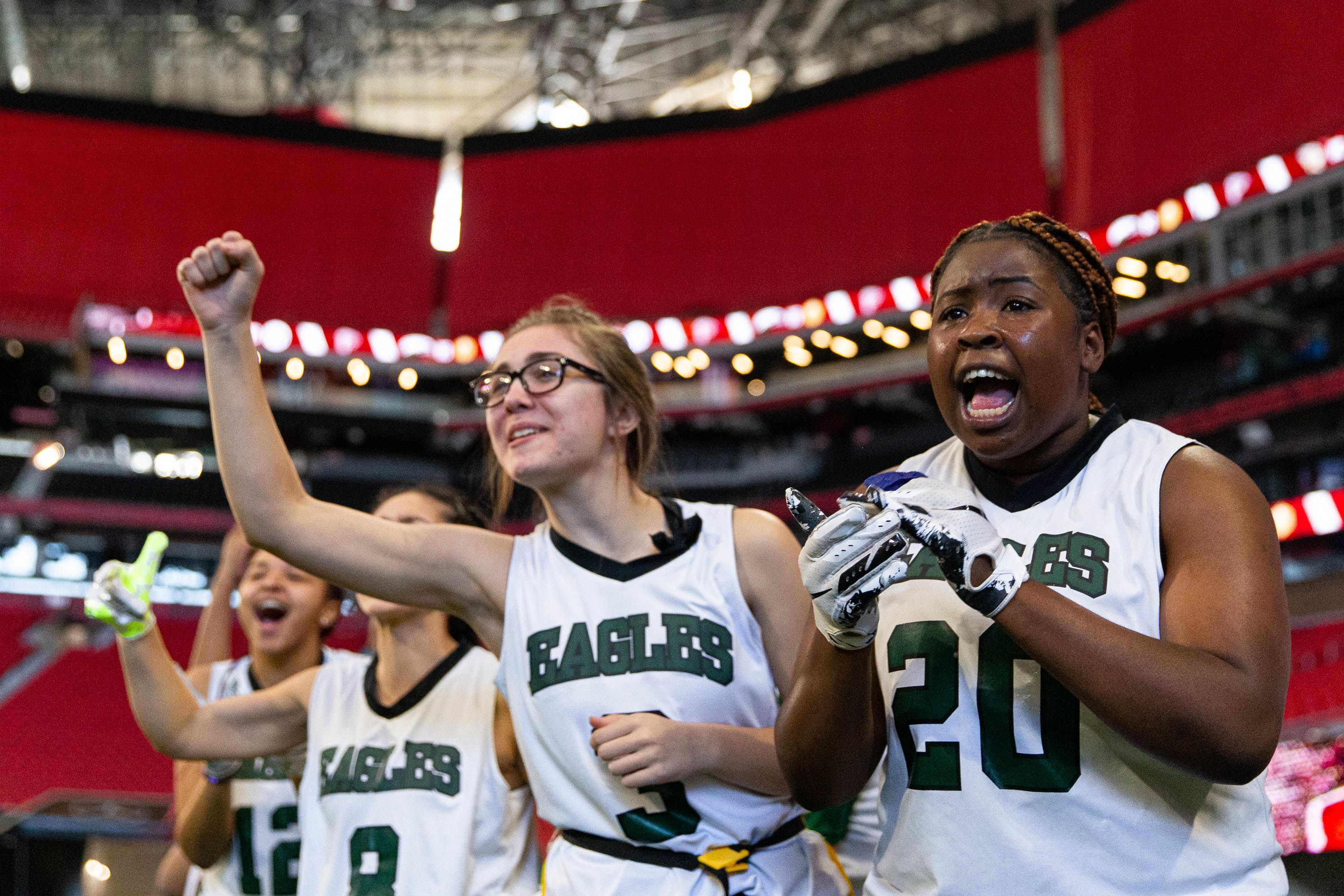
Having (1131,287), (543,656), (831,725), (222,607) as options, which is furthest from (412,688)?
(1131,287)

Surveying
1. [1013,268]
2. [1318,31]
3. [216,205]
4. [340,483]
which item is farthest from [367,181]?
[1013,268]

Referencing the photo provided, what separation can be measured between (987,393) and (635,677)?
3.04ft

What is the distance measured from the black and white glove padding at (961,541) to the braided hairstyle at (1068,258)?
0.48 meters

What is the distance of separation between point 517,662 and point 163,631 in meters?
12.2

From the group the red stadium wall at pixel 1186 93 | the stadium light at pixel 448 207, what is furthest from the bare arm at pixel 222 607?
the stadium light at pixel 448 207

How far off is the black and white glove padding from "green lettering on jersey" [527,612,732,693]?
89 cm

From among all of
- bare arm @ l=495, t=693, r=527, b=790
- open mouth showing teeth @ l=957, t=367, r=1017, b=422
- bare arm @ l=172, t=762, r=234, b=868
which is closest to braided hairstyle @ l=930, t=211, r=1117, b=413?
open mouth showing teeth @ l=957, t=367, r=1017, b=422

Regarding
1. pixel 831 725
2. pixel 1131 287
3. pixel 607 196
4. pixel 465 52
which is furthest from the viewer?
pixel 465 52

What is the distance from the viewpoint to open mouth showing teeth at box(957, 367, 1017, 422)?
6.13ft

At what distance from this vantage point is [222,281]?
2.35 meters

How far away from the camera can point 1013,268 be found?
1.92 m

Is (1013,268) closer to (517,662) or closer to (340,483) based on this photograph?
(517,662)

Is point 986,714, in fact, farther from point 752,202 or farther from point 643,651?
point 752,202

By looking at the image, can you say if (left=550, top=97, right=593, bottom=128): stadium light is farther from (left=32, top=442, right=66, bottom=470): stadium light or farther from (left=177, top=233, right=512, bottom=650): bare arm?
(left=177, top=233, right=512, bottom=650): bare arm
